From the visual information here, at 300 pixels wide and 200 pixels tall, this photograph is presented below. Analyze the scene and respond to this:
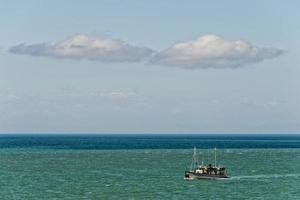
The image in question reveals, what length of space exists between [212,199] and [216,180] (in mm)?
25384

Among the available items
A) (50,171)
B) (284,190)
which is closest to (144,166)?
(50,171)

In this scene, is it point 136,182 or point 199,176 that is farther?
point 199,176

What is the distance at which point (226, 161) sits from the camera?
6417 inches

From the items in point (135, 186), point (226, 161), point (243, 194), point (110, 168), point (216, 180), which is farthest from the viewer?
point (226, 161)

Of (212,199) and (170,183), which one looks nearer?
(212,199)

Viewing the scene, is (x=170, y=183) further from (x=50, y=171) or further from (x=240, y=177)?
(x=50, y=171)

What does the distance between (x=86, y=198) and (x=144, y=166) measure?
5641 centimetres

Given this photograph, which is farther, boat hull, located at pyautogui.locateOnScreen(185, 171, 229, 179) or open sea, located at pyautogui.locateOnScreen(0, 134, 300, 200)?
boat hull, located at pyautogui.locateOnScreen(185, 171, 229, 179)

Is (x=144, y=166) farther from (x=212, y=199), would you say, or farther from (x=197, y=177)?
(x=212, y=199)

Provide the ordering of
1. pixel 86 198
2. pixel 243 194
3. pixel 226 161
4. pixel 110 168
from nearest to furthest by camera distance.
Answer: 1. pixel 86 198
2. pixel 243 194
3. pixel 110 168
4. pixel 226 161

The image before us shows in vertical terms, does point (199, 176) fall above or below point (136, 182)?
above

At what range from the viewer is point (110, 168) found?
135m

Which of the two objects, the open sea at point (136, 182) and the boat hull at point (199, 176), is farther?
the boat hull at point (199, 176)

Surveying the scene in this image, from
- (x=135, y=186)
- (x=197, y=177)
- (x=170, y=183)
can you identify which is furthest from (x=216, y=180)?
(x=135, y=186)
